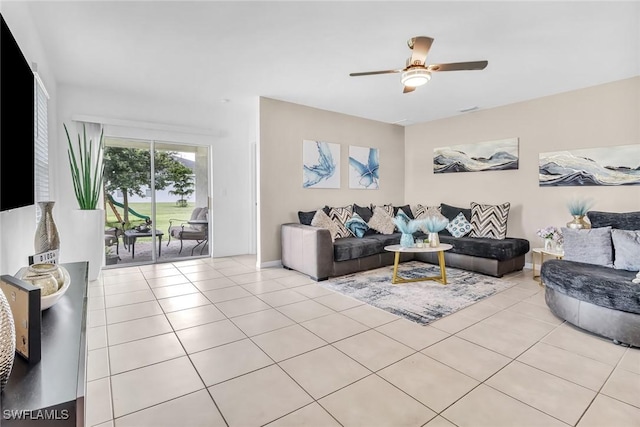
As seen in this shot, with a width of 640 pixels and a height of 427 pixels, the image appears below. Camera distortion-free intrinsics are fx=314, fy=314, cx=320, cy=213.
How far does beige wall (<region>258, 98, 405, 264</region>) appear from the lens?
187 inches

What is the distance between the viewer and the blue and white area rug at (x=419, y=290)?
3066mm

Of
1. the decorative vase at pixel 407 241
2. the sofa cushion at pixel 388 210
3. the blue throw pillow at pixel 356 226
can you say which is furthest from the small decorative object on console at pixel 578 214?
the blue throw pillow at pixel 356 226

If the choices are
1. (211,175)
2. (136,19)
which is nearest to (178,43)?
(136,19)

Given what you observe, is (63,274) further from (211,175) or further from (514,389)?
(211,175)

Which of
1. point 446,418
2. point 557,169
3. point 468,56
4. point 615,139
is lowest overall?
point 446,418

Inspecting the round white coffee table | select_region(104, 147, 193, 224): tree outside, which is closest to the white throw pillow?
the round white coffee table

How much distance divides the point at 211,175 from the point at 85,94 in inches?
79.2

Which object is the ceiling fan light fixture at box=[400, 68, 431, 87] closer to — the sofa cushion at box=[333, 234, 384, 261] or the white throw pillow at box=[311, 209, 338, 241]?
the sofa cushion at box=[333, 234, 384, 261]

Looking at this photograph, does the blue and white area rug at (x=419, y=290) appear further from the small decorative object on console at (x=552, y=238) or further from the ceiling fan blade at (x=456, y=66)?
the ceiling fan blade at (x=456, y=66)

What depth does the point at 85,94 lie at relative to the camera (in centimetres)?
433

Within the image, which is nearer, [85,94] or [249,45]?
[249,45]

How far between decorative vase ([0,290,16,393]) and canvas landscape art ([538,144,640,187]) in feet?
18.2

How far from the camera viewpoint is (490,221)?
4.78 meters

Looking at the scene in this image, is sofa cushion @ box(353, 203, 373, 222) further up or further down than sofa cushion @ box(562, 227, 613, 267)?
further up
